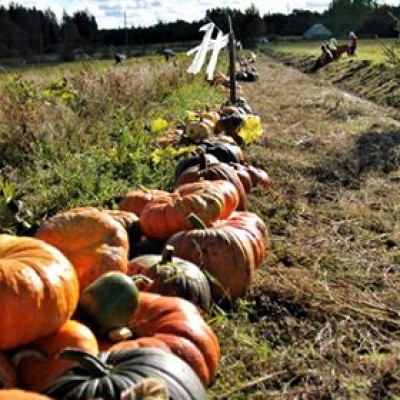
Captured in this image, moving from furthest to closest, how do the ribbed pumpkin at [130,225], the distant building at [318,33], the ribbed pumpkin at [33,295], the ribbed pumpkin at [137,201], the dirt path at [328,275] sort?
the distant building at [318,33]
the ribbed pumpkin at [137,201]
the ribbed pumpkin at [130,225]
the dirt path at [328,275]
the ribbed pumpkin at [33,295]

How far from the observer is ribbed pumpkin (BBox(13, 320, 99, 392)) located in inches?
112

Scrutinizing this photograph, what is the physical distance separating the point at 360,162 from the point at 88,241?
20.3 feet

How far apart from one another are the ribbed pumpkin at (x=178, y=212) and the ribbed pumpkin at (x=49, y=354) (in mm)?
2006

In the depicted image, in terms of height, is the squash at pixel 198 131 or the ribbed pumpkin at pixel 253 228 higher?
the squash at pixel 198 131

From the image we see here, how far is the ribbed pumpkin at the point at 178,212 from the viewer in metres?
5.01

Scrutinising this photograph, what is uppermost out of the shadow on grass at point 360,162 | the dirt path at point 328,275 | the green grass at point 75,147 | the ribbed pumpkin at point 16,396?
the ribbed pumpkin at point 16,396

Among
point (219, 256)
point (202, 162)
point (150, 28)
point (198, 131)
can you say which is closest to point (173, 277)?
point (219, 256)

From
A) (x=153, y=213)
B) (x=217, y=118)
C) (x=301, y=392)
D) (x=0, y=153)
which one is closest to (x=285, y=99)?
(x=217, y=118)

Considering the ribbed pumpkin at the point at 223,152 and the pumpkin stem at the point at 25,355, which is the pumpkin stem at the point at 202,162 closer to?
the ribbed pumpkin at the point at 223,152

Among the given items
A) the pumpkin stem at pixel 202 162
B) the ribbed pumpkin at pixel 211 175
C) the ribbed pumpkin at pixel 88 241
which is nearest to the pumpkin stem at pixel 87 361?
the ribbed pumpkin at pixel 88 241

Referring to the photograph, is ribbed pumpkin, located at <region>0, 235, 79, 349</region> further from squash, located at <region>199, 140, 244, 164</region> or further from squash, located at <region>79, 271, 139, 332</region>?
squash, located at <region>199, 140, 244, 164</region>

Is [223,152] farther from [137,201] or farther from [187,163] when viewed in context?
[137,201]

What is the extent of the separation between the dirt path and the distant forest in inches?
1518

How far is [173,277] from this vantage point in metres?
3.94
